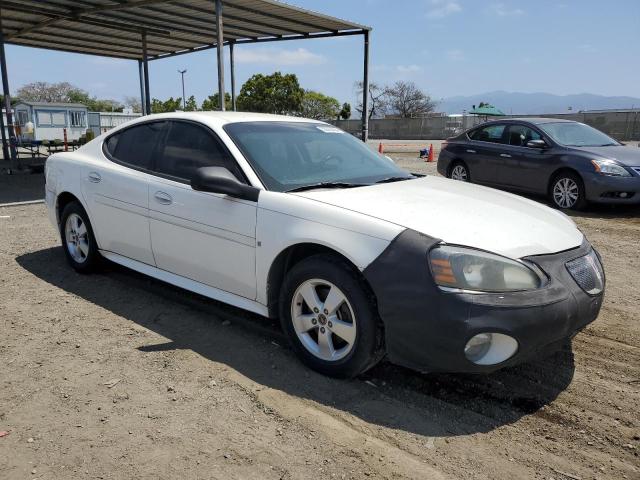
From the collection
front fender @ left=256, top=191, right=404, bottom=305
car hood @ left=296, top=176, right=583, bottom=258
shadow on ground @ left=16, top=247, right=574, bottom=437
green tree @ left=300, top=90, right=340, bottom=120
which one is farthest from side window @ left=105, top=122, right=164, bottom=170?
green tree @ left=300, top=90, right=340, bottom=120

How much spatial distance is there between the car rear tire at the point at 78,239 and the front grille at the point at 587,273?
4.02 meters

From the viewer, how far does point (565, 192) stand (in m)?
8.87

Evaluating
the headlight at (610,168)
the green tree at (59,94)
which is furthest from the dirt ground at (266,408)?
the green tree at (59,94)

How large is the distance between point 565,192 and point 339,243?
7028mm

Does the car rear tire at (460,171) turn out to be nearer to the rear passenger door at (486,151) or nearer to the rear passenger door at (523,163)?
the rear passenger door at (486,151)

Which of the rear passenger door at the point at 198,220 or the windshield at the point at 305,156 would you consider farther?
the windshield at the point at 305,156

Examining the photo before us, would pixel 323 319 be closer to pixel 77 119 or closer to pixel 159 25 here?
pixel 159 25

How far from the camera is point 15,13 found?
1269 centimetres

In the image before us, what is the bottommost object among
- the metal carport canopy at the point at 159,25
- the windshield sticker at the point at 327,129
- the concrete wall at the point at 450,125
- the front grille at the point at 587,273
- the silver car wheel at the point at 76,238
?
the silver car wheel at the point at 76,238

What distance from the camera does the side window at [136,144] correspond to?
451cm

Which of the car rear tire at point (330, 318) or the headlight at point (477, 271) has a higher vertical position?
the headlight at point (477, 271)

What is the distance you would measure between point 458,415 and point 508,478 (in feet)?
1.70

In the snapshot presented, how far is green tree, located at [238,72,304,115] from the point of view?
5303 cm

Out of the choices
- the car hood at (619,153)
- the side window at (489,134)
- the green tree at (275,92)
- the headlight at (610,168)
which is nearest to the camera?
the headlight at (610,168)
